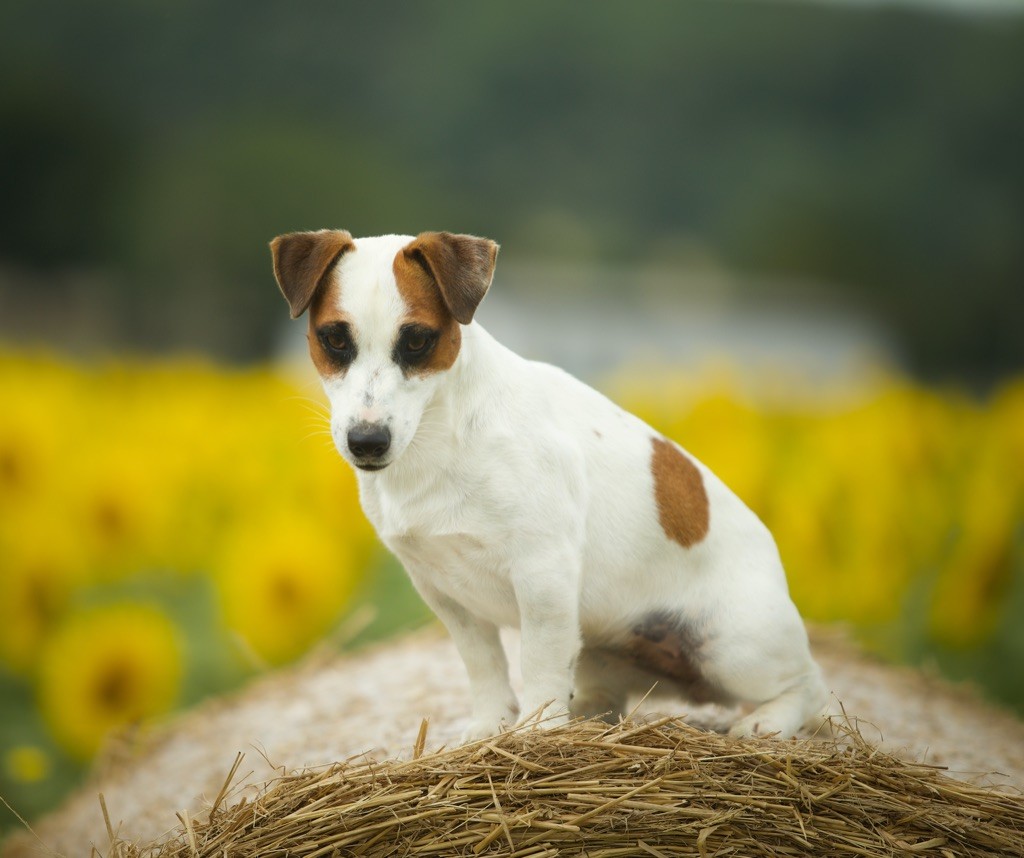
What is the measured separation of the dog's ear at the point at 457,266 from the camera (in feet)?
10.6

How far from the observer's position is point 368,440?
3.04m

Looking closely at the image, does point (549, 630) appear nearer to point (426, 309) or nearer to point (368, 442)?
point (368, 442)

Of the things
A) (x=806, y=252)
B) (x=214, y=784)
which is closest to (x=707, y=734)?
(x=214, y=784)

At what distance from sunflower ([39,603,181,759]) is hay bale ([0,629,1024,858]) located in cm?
18

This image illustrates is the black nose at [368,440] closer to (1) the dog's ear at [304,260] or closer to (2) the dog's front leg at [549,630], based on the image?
(1) the dog's ear at [304,260]

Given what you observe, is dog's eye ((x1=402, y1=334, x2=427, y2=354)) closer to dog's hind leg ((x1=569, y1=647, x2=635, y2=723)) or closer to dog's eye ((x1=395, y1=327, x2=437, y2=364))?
dog's eye ((x1=395, y1=327, x2=437, y2=364))

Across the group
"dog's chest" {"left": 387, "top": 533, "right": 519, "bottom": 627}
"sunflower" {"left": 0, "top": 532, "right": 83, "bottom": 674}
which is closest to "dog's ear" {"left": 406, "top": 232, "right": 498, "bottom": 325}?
"dog's chest" {"left": 387, "top": 533, "right": 519, "bottom": 627}

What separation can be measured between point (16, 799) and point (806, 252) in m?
16.1

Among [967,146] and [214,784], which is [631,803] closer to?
[214,784]

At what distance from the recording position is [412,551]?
359cm

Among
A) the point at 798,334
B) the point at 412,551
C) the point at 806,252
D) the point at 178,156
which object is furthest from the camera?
the point at 806,252

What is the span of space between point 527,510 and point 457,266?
806 millimetres

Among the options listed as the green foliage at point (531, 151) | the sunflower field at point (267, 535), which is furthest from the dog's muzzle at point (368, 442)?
the green foliage at point (531, 151)

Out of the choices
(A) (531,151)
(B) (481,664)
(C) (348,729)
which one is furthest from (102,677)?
(A) (531,151)
